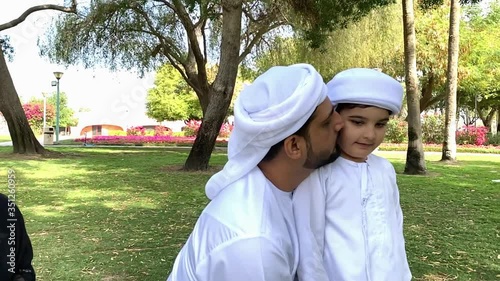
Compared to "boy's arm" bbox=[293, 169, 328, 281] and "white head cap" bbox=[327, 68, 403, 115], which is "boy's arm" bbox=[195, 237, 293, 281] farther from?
"white head cap" bbox=[327, 68, 403, 115]

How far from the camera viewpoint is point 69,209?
5785 millimetres

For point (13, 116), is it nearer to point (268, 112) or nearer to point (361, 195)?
point (361, 195)

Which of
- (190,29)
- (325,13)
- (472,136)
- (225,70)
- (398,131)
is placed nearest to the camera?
(225,70)

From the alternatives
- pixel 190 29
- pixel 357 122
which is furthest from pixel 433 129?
pixel 357 122

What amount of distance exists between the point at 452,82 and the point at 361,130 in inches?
510

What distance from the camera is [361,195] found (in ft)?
5.17

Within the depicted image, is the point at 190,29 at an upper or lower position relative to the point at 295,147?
upper

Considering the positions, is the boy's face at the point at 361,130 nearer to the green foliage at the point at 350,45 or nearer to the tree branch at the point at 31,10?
the tree branch at the point at 31,10

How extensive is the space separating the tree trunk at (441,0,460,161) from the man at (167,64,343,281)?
42.5 feet

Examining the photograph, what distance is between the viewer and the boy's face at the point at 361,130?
1578 millimetres

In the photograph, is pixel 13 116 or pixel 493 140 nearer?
pixel 13 116

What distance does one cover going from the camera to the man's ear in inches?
40.2

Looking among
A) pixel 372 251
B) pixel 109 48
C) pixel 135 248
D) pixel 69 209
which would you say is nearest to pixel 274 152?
pixel 372 251

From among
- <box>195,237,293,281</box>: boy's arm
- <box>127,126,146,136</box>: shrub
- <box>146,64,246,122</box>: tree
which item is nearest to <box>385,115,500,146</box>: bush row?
<box>127,126,146,136</box>: shrub
